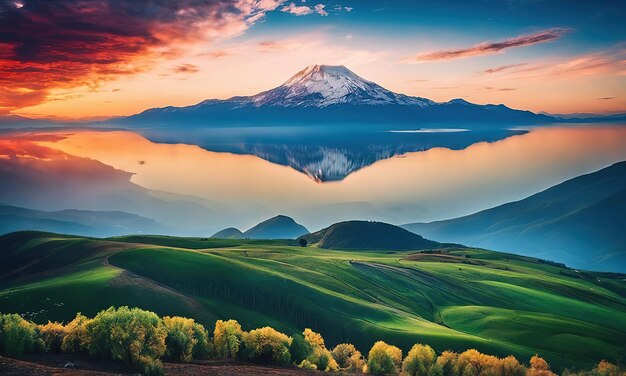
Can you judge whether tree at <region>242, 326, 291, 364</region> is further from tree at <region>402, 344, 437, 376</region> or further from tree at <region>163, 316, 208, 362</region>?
tree at <region>402, 344, 437, 376</region>

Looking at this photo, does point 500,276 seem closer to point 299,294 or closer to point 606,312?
point 606,312

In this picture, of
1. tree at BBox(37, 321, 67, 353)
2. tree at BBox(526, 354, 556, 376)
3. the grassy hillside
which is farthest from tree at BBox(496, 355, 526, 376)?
tree at BBox(37, 321, 67, 353)

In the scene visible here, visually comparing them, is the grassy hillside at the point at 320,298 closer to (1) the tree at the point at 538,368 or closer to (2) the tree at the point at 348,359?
(1) the tree at the point at 538,368

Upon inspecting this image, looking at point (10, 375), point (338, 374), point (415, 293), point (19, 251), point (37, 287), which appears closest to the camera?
point (10, 375)

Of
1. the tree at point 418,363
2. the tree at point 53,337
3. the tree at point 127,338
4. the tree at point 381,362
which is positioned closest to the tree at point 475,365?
the tree at point 418,363

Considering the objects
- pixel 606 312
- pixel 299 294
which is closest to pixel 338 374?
pixel 299 294

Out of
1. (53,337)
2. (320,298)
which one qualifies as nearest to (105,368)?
(53,337)

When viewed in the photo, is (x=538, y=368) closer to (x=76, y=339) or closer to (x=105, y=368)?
(x=105, y=368)

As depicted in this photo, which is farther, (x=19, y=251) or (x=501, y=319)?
(x=19, y=251)
